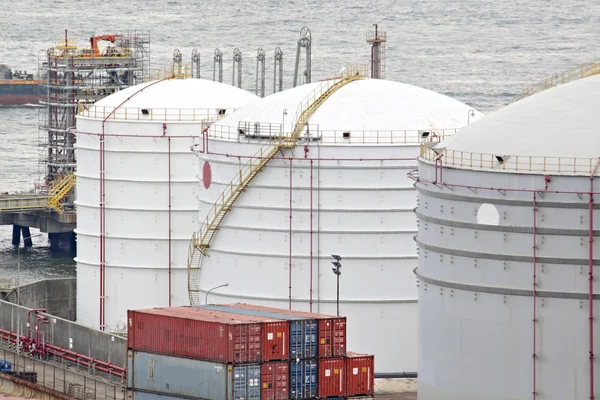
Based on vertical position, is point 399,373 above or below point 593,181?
below

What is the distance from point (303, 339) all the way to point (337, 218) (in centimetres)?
1179

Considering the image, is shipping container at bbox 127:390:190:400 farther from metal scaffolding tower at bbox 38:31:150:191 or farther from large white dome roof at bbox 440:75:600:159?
metal scaffolding tower at bbox 38:31:150:191

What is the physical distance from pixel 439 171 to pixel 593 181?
5.17m

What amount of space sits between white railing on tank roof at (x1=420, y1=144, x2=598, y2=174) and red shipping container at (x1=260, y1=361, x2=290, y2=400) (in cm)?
796

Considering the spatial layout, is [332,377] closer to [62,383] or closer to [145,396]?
[145,396]

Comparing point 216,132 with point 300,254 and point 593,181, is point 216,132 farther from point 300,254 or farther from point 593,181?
point 593,181

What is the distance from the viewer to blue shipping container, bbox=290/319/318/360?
57.8m

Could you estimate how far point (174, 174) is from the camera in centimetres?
8000

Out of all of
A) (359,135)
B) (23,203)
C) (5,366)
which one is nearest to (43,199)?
(23,203)

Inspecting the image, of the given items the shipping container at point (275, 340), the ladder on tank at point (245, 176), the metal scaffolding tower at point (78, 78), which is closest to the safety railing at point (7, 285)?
the ladder on tank at point (245, 176)

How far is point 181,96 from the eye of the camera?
8094cm

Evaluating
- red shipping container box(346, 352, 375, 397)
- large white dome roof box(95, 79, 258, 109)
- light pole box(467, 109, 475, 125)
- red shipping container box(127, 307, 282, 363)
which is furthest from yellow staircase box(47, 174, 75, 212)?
red shipping container box(346, 352, 375, 397)

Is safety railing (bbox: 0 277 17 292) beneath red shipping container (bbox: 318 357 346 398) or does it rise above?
above

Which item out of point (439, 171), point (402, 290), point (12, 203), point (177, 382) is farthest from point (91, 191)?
point (12, 203)
